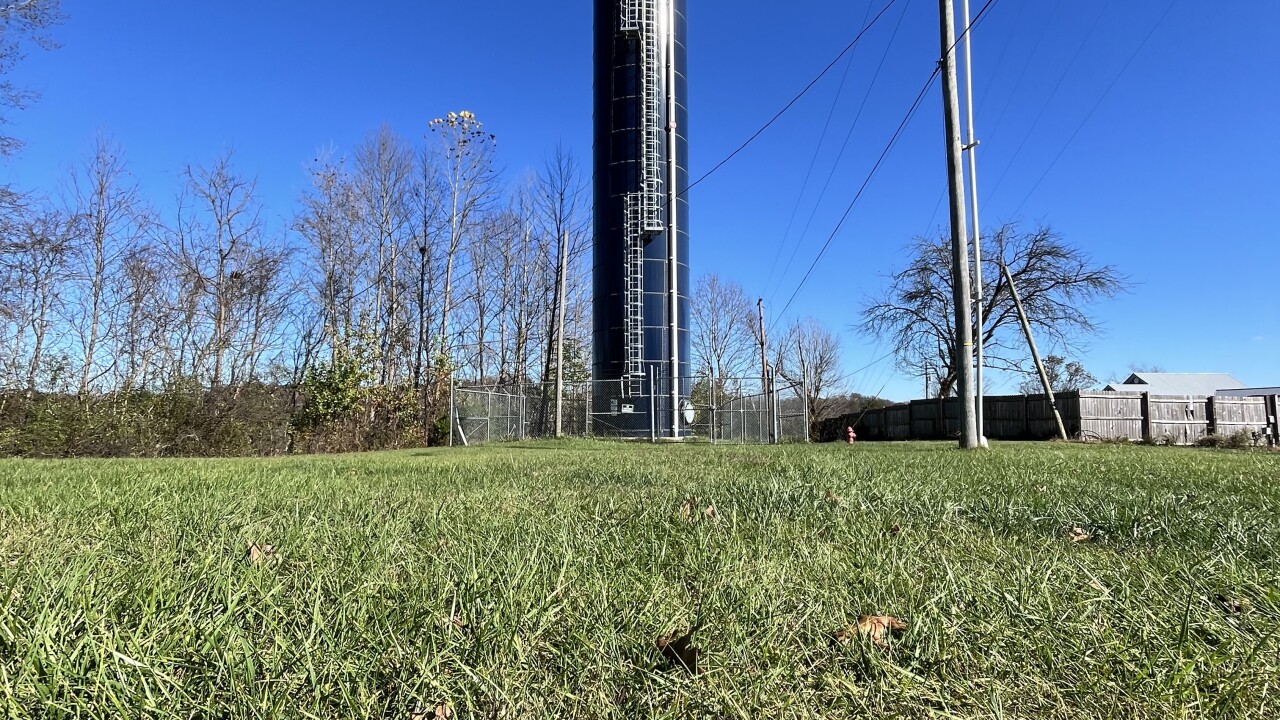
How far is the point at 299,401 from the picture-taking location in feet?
64.2

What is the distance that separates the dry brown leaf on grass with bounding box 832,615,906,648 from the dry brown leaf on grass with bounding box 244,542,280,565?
1706mm

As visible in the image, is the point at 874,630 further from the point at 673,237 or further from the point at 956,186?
the point at 673,237

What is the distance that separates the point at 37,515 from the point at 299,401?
1839cm

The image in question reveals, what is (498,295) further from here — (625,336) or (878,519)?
(878,519)

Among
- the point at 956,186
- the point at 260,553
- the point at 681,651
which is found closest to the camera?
the point at 681,651

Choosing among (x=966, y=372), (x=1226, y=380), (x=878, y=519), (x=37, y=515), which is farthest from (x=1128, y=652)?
(x=1226, y=380)

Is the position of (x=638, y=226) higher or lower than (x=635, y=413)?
higher

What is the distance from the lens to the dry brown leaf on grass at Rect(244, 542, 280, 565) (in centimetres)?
202

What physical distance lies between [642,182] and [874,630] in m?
21.9

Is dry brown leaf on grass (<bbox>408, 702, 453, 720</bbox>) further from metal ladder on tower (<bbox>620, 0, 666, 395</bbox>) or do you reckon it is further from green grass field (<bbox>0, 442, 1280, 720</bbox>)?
metal ladder on tower (<bbox>620, 0, 666, 395</bbox>)

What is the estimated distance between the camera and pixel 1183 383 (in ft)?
167

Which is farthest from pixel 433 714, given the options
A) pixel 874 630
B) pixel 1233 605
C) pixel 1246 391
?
pixel 1246 391

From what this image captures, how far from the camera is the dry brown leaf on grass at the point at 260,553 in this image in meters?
2.02

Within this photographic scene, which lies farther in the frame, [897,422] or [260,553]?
[897,422]
